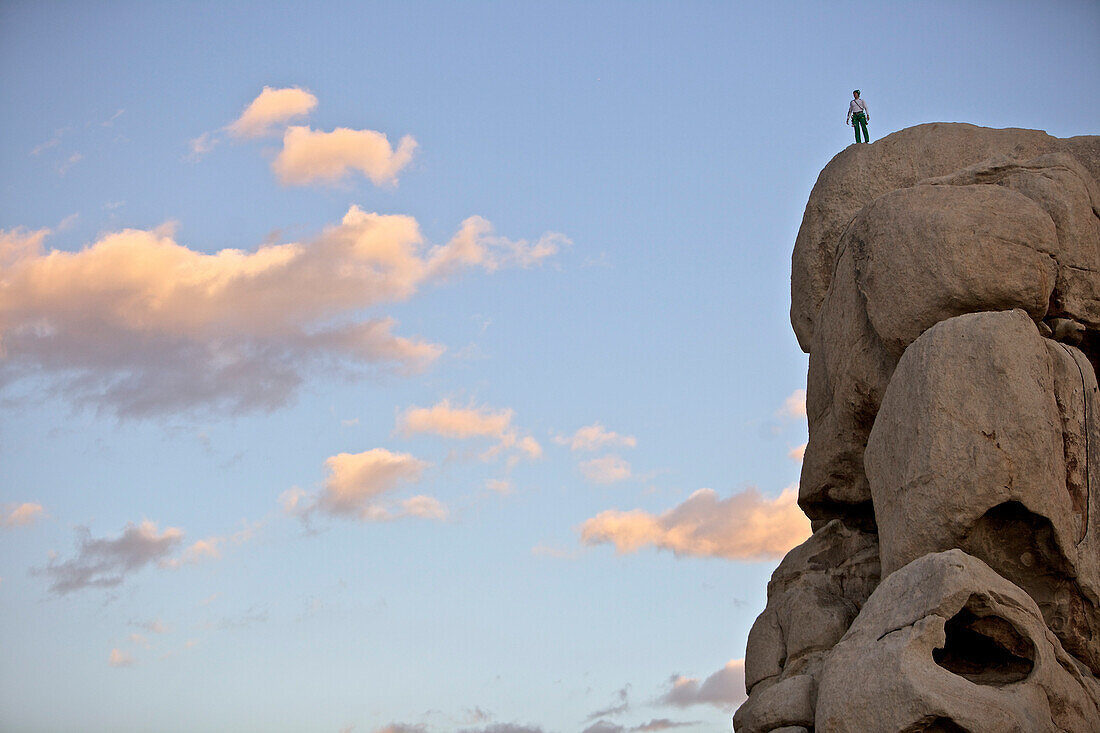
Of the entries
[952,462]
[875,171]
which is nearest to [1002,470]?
[952,462]

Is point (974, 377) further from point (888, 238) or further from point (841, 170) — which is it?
point (841, 170)

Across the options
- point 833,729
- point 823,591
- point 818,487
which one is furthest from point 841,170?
point 833,729

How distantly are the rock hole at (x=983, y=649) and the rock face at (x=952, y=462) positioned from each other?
26 millimetres

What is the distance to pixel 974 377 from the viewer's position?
54.7 feet

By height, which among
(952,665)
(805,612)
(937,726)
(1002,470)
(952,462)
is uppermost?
(952,462)

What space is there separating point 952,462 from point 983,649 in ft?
7.74

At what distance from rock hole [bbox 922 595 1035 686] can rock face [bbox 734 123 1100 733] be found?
26 millimetres

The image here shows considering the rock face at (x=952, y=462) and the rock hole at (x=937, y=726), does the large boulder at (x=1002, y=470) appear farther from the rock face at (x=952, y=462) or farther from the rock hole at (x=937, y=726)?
the rock hole at (x=937, y=726)

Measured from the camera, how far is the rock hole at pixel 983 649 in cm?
1511

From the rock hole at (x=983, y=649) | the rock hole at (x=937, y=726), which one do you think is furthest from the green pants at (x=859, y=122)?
the rock hole at (x=937, y=726)

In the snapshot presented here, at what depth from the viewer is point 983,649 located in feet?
51.5

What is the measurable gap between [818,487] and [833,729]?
21.7 ft

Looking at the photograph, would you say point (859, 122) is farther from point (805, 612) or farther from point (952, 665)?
point (952, 665)

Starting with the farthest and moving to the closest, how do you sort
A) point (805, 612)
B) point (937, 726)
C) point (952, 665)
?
1. point (805, 612)
2. point (952, 665)
3. point (937, 726)
